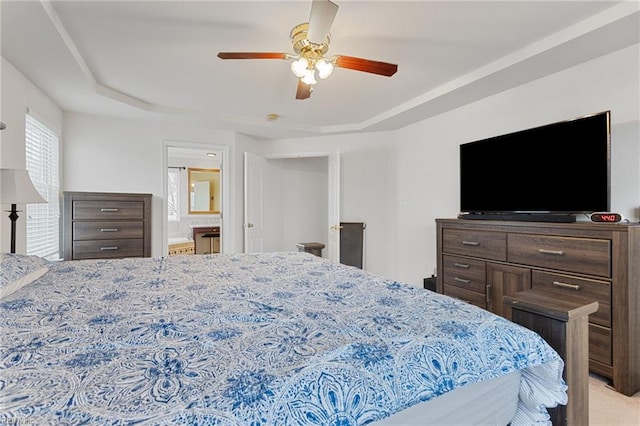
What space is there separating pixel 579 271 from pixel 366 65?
1.92 metres

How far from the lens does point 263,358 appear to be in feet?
2.75

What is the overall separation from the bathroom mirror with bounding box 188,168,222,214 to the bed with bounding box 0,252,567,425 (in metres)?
5.22

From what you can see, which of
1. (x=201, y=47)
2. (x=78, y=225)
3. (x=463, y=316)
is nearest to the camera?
(x=463, y=316)

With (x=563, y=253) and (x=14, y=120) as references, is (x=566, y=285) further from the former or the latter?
(x=14, y=120)

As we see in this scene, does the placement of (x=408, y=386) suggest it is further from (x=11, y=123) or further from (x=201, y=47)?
(x=11, y=123)

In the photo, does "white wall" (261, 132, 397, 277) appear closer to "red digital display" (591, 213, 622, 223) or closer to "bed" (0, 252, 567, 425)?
"red digital display" (591, 213, 622, 223)

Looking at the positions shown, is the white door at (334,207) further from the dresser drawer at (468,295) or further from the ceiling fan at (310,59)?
the ceiling fan at (310,59)

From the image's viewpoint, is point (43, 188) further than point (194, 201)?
No

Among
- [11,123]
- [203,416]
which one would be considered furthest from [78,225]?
[203,416]

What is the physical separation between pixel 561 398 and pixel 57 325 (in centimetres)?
165

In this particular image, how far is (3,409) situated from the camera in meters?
0.61

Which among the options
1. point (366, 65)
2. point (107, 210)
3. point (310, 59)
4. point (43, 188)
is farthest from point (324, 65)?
point (43, 188)

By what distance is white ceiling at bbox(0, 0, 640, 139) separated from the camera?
76.7 inches

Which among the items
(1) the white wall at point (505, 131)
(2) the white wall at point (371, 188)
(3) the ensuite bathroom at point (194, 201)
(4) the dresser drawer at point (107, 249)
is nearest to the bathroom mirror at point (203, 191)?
(3) the ensuite bathroom at point (194, 201)
